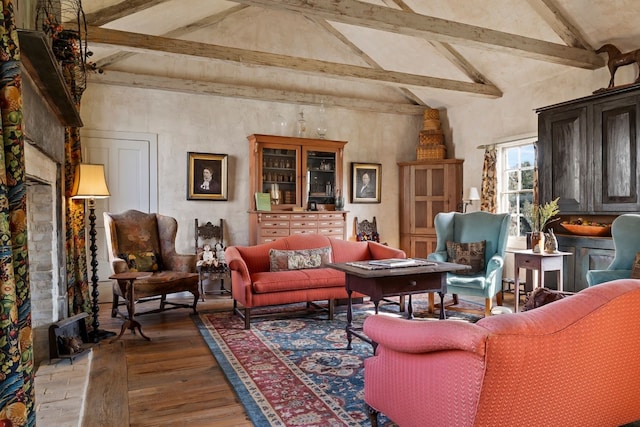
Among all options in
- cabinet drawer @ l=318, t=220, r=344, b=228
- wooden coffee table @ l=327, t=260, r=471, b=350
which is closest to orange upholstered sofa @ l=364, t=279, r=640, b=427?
wooden coffee table @ l=327, t=260, r=471, b=350

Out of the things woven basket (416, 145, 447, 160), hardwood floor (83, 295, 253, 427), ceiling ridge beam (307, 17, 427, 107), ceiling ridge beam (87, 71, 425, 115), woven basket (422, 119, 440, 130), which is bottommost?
hardwood floor (83, 295, 253, 427)

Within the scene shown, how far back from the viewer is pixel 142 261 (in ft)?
16.9

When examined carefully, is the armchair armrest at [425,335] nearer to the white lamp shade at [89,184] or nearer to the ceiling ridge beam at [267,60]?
the white lamp shade at [89,184]

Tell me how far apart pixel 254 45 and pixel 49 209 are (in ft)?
13.9

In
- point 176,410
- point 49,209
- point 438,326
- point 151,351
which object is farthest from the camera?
point 151,351

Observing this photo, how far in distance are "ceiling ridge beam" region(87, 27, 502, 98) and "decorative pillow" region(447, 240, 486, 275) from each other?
247cm

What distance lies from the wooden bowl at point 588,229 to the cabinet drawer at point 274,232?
3553mm

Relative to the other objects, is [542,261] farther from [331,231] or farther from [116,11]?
[116,11]

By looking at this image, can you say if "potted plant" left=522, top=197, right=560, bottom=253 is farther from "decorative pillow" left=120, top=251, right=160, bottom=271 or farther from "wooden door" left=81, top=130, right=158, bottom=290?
"wooden door" left=81, top=130, right=158, bottom=290

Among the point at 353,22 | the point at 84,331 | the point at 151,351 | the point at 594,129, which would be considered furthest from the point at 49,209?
the point at 594,129

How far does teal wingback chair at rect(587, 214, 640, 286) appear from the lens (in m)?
4.06

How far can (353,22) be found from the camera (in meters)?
4.24

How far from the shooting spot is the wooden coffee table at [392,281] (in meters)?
3.62

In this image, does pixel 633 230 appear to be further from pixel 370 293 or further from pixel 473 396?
pixel 473 396
